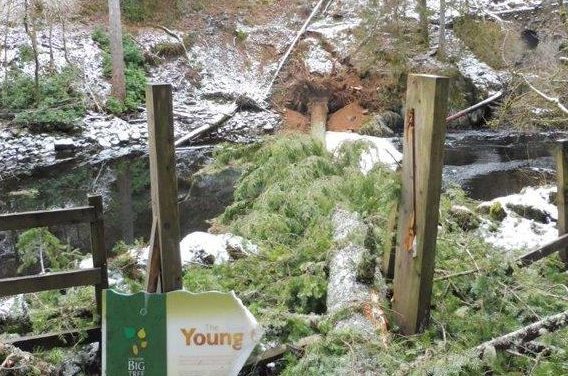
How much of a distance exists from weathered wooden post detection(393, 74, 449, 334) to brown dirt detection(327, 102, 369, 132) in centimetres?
1097

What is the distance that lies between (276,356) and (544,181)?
7.83 m

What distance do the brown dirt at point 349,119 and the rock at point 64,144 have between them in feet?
20.9

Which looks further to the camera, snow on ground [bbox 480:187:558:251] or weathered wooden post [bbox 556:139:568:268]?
snow on ground [bbox 480:187:558:251]

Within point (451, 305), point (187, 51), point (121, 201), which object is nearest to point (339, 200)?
point (451, 305)

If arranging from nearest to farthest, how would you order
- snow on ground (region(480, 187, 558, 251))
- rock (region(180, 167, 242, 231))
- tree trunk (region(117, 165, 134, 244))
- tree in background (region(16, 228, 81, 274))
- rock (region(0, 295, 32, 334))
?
rock (region(0, 295, 32, 334)) < tree in background (region(16, 228, 81, 274)) < snow on ground (region(480, 187, 558, 251)) < tree trunk (region(117, 165, 134, 244)) < rock (region(180, 167, 242, 231))

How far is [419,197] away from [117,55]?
1313cm

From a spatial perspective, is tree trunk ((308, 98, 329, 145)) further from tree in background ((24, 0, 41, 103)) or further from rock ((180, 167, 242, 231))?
tree in background ((24, 0, 41, 103))

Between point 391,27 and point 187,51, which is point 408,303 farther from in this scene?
point 187,51

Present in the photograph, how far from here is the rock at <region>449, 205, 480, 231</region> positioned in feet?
20.6

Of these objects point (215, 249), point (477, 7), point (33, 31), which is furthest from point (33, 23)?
point (477, 7)

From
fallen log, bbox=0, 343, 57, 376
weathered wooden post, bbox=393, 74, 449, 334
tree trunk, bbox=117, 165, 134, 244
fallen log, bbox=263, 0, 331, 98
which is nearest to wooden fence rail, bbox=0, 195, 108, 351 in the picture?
fallen log, bbox=0, 343, 57, 376

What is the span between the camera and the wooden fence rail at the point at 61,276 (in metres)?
3.69

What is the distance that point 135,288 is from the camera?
458 cm

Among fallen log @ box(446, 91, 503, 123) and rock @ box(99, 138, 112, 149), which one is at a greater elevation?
fallen log @ box(446, 91, 503, 123)
